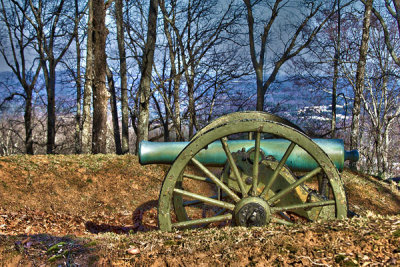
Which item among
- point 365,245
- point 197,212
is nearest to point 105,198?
point 197,212

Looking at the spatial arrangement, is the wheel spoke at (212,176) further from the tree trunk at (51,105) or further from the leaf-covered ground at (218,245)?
the tree trunk at (51,105)

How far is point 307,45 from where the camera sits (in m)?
14.3

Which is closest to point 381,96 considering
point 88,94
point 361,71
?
point 361,71

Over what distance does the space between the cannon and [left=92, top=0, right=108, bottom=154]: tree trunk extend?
6811 millimetres

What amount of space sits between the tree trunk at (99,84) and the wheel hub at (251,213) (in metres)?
8.03

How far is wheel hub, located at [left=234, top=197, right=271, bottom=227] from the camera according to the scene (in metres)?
3.46

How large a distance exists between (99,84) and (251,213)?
8610mm

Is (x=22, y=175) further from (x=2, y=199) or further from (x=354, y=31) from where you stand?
(x=354, y=31)

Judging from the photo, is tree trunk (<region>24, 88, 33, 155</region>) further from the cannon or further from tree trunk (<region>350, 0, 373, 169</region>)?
the cannon

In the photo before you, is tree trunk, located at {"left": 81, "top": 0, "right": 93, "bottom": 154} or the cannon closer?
the cannon

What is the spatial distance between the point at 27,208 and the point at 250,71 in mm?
12575

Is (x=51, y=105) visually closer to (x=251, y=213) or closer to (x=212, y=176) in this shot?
(x=212, y=176)

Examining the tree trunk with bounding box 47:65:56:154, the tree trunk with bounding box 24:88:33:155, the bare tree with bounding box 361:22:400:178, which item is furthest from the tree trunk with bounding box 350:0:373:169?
the tree trunk with bounding box 24:88:33:155

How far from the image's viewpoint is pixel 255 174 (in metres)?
3.46
